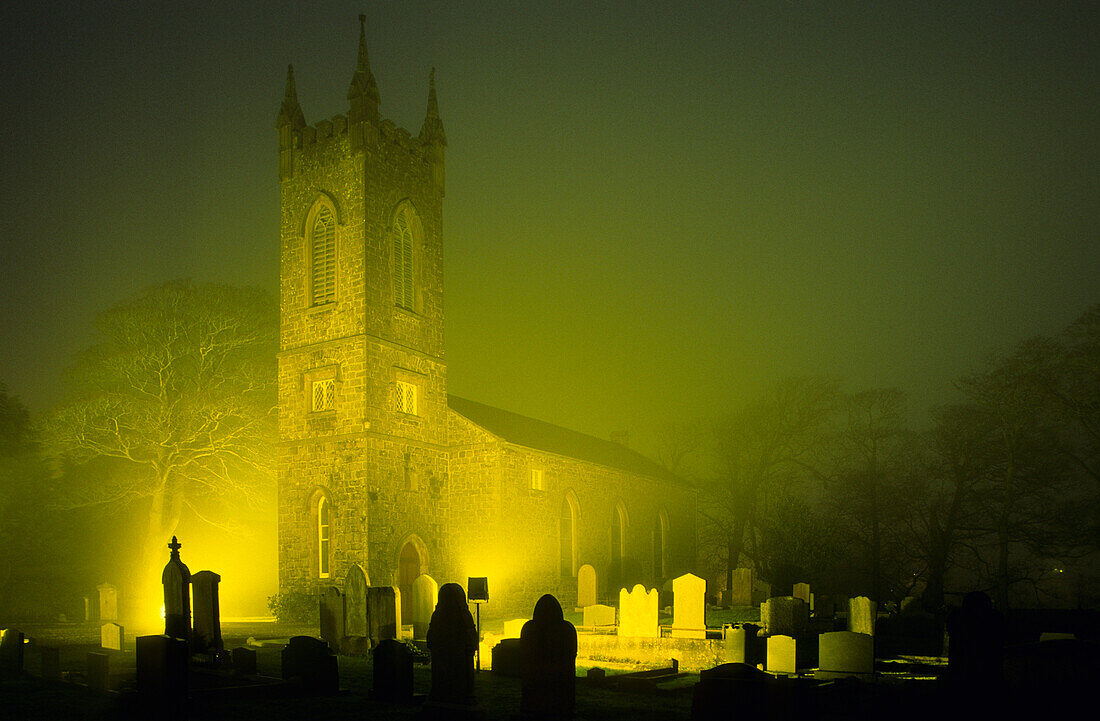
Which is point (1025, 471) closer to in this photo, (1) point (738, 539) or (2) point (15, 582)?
(1) point (738, 539)

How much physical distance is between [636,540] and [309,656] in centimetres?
3094

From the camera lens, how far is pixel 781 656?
1576 centimetres

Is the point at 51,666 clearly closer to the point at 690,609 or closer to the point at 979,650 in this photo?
the point at 690,609

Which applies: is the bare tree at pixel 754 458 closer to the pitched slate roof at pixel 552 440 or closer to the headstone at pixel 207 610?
the pitched slate roof at pixel 552 440

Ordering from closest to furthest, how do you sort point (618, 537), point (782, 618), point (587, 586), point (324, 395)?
1. point (782, 618)
2. point (587, 586)
3. point (324, 395)
4. point (618, 537)

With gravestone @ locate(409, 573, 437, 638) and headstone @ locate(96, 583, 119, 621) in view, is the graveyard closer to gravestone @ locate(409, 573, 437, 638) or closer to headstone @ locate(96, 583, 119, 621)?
gravestone @ locate(409, 573, 437, 638)

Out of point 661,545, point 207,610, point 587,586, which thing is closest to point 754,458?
point 661,545

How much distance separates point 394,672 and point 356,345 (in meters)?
16.9

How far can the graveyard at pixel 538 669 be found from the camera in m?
10.5

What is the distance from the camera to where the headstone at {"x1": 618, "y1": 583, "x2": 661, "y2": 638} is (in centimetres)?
1881

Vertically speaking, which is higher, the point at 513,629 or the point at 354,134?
the point at 354,134

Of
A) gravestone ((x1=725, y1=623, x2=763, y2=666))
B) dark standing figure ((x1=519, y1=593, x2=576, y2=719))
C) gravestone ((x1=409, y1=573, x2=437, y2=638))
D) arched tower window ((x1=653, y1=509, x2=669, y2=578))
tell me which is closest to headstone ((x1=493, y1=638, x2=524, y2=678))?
gravestone ((x1=725, y1=623, x2=763, y2=666))

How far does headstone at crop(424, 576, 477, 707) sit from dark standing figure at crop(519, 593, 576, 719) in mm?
1269

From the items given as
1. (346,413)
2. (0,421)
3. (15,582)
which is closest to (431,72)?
(346,413)
